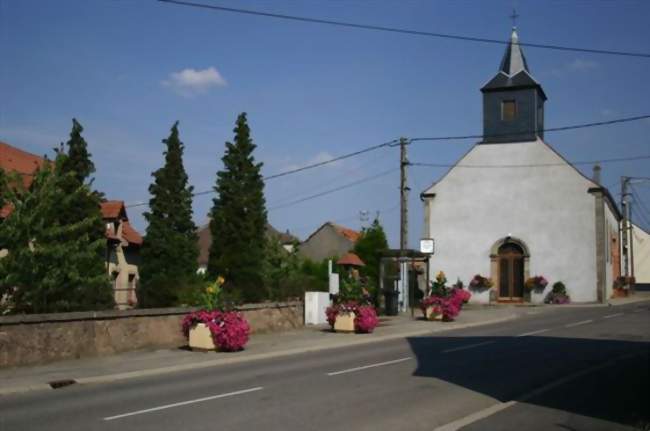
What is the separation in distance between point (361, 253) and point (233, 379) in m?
31.7

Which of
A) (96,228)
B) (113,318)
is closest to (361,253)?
(96,228)

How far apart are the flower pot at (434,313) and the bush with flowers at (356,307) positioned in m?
5.12

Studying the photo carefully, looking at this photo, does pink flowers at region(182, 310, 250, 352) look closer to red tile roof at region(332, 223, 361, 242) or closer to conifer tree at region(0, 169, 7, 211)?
conifer tree at region(0, 169, 7, 211)

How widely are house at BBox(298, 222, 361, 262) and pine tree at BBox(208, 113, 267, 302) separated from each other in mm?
35827

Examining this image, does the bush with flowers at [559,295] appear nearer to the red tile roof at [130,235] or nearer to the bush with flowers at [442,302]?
the bush with flowers at [442,302]

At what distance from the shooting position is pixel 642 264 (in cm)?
7919

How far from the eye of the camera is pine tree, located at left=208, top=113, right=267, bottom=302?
97.0 feet

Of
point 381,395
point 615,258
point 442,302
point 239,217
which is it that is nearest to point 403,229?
point 442,302

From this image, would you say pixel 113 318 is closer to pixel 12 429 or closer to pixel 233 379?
pixel 233 379

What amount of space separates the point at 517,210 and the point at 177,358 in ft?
103

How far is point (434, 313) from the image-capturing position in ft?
92.4

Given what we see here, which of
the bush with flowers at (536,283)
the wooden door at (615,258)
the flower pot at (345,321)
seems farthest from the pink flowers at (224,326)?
the wooden door at (615,258)

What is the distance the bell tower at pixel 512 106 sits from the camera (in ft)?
145

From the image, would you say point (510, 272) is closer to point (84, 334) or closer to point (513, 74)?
point (513, 74)
